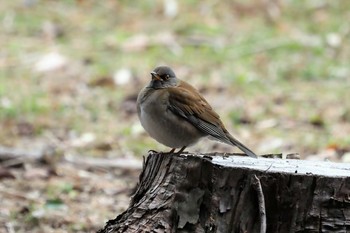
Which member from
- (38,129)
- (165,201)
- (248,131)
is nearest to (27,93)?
(38,129)

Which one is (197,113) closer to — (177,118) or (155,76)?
(177,118)

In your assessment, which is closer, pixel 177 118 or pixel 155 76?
pixel 177 118

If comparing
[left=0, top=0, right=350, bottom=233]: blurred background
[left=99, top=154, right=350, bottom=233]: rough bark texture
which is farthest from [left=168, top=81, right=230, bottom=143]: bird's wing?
[left=0, top=0, right=350, bottom=233]: blurred background

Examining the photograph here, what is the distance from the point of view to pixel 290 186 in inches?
172

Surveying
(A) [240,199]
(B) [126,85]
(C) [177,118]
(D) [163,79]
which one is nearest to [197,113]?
(C) [177,118]

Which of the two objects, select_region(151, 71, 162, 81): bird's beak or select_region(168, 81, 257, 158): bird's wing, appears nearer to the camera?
select_region(168, 81, 257, 158): bird's wing

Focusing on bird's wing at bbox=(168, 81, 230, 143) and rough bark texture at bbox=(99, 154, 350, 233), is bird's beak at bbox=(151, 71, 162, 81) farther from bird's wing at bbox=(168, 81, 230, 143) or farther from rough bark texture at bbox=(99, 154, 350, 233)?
rough bark texture at bbox=(99, 154, 350, 233)

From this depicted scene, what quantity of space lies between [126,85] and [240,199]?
710cm

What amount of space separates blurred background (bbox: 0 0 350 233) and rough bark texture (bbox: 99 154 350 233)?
7.87ft

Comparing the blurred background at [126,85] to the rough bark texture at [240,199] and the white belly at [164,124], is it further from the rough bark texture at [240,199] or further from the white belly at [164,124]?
the rough bark texture at [240,199]

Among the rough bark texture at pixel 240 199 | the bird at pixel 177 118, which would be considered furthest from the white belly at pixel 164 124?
the rough bark texture at pixel 240 199

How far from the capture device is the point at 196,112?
5.54 meters

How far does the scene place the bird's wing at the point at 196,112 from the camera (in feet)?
18.0

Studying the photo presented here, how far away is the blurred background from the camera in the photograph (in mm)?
7863
